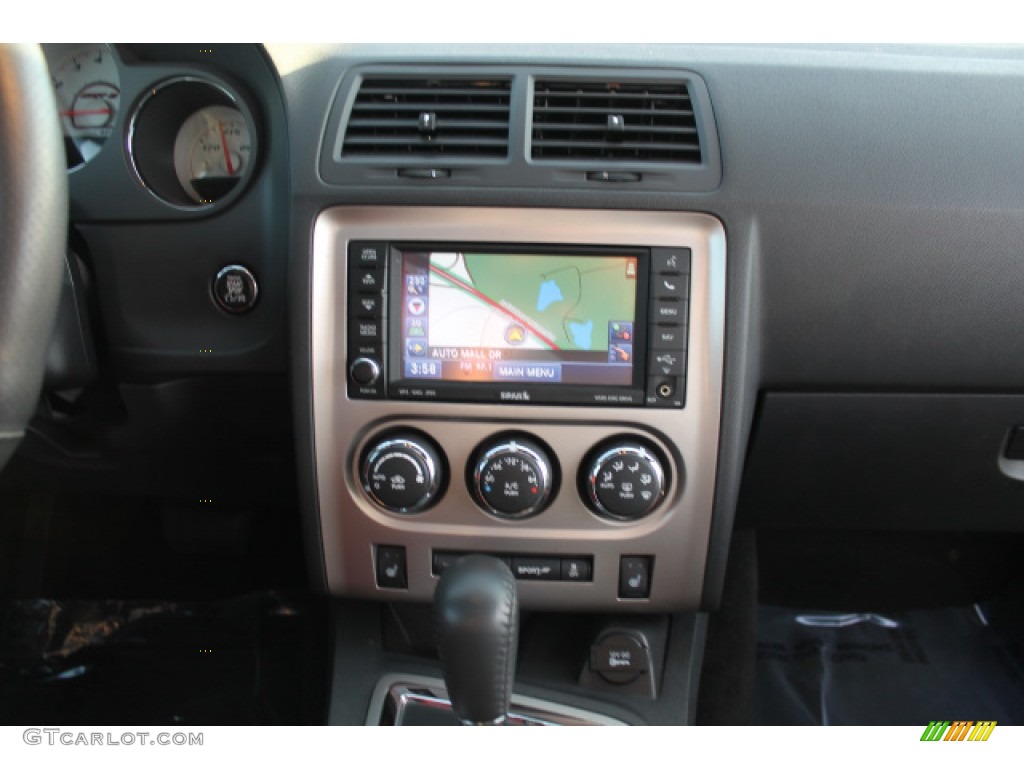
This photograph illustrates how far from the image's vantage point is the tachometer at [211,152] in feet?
4.03

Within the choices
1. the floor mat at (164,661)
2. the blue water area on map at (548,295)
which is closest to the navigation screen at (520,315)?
the blue water area on map at (548,295)

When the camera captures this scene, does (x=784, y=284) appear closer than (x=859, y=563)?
Yes

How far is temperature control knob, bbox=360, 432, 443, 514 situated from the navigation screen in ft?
0.32

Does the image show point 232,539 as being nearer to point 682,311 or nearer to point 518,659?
point 518,659

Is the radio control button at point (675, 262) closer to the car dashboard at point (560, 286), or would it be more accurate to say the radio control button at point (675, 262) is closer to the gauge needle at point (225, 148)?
the car dashboard at point (560, 286)

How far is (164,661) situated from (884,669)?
4.64 feet

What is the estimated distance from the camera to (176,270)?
3.93ft

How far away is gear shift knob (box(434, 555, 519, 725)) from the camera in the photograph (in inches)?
38.8

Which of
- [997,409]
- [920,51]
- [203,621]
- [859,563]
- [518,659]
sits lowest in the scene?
[203,621]

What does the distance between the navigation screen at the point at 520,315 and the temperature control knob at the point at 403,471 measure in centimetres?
10

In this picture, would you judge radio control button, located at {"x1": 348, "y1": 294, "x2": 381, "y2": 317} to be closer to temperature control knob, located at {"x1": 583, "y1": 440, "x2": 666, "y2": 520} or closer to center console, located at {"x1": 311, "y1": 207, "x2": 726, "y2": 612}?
center console, located at {"x1": 311, "y1": 207, "x2": 726, "y2": 612}

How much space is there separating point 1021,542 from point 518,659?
1049mm

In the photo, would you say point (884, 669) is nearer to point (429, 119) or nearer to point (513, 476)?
point (513, 476)

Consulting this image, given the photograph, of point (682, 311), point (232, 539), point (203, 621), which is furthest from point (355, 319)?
point (203, 621)
